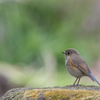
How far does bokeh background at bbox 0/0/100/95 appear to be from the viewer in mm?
7008

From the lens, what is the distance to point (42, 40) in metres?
8.48

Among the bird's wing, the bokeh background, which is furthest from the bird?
the bokeh background

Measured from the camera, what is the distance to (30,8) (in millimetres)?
9430

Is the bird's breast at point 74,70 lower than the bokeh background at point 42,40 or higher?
lower

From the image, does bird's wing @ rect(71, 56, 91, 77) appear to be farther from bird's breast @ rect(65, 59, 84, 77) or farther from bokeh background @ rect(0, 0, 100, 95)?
bokeh background @ rect(0, 0, 100, 95)

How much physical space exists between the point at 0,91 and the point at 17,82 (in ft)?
1.62

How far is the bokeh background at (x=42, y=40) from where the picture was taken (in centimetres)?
701

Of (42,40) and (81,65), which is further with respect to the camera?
(42,40)

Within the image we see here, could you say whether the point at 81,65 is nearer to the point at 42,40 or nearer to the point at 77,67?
the point at 77,67

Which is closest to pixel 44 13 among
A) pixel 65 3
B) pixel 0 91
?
pixel 65 3

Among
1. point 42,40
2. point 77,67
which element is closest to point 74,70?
point 77,67

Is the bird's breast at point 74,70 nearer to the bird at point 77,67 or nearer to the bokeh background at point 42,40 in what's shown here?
the bird at point 77,67

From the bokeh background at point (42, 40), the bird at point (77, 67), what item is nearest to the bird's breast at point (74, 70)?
the bird at point (77, 67)

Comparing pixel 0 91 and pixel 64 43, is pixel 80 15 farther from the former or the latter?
pixel 0 91
